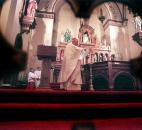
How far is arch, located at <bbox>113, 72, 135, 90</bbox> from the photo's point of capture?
3.46 meters

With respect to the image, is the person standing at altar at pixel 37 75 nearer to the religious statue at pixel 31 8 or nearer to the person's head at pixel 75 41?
the person's head at pixel 75 41

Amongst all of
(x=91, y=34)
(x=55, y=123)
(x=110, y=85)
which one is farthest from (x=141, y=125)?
(x=91, y=34)

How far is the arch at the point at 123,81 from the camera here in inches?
136

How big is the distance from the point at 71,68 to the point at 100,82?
547mm

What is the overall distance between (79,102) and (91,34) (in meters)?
1.39

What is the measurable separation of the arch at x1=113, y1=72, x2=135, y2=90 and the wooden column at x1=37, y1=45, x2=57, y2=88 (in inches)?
44.9

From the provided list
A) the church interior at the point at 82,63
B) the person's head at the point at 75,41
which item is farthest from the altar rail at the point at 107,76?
the person's head at the point at 75,41

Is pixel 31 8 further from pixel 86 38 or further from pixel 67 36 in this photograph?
pixel 86 38

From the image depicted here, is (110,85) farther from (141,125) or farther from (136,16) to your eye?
(136,16)

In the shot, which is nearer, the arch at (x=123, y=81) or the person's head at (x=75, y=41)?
the arch at (x=123, y=81)

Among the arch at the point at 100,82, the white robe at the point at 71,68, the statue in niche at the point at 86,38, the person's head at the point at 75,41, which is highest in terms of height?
the statue in niche at the point at 86,38

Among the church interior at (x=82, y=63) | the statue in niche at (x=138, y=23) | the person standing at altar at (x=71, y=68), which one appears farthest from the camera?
the statue in niche at (x=138, y=23)

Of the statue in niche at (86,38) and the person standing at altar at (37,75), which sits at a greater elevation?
the statue in niche at (86,38)

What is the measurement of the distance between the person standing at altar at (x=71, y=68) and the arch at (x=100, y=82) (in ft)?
0.83
